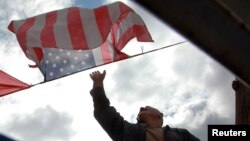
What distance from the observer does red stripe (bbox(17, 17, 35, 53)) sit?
5963 millimetres

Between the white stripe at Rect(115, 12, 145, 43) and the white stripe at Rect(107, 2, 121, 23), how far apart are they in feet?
0.38

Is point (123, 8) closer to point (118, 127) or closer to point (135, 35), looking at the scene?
point (135, 35)

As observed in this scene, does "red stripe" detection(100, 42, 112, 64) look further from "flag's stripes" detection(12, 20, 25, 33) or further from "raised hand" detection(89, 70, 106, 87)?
"raised hand" detection(89, 70, 106, 87)

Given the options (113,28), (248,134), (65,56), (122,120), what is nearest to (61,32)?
(65,56)

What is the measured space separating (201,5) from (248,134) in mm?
3818

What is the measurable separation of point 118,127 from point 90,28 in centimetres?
226

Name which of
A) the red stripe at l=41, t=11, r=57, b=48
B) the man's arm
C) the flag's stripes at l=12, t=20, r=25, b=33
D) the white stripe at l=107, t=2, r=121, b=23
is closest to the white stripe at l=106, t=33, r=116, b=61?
the white stripe at l=107, t=2, r=121, b=23

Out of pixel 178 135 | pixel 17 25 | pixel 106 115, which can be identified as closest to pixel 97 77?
pixel 106 115

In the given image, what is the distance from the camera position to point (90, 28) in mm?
5980

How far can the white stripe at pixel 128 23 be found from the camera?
6.02 metres

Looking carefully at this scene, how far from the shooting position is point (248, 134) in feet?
14.1

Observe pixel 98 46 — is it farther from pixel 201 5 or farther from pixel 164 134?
pixel 201 5

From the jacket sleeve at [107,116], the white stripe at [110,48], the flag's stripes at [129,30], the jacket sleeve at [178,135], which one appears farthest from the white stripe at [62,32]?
the jacket sleeve at [178,135]

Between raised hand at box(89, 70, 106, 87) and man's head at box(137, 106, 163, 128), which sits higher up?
raised hand at box(89, 70, 106, 87)
